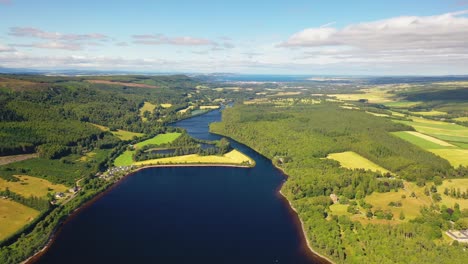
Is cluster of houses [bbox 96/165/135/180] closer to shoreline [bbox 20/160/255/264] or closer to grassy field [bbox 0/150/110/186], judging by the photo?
shoreline [bbox 20/160/255/264]

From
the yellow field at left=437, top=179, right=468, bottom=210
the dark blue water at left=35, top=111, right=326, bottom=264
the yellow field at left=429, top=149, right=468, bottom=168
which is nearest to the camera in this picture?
the dark blue water at left=35, top=111, right=326, bottom=264

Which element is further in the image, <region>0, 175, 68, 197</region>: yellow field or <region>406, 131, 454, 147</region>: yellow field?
<region>406, 131, 454, 147</region>: yellow field

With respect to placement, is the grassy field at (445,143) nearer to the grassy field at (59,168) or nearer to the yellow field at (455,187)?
the yellow field at (455,187)

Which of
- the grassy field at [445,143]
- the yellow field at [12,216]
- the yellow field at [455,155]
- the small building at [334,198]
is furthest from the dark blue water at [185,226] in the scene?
the grassy field at [445,143]

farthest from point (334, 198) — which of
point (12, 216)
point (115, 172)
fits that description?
point (12, 216)

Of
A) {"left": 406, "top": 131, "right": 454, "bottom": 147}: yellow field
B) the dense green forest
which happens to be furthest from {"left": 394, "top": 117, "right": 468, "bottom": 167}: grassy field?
the dense green forest

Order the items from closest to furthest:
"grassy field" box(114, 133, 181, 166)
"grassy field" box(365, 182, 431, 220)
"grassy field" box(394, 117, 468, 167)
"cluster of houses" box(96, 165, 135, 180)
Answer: "grassy field" box(365, 182, 431, 220) < "cluster of houses" box(96, 165, 135, 180) < "grassy field" box(394, 117, 468, 167) < "grassy field" box(114, 133, 181, 166)

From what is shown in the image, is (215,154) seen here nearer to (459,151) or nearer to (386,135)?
(386,135)
